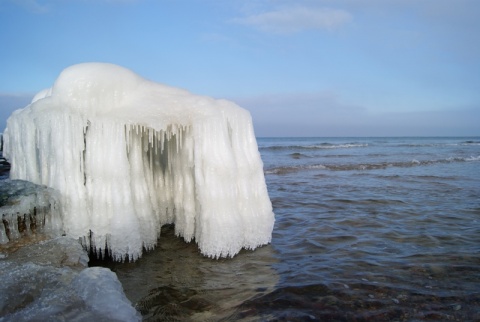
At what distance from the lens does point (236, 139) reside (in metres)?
5.70

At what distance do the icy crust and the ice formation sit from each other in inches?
5.5

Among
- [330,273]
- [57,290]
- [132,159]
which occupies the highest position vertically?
[132,159]

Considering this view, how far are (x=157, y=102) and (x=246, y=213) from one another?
2.25 meters

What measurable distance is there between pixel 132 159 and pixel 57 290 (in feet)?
7.73

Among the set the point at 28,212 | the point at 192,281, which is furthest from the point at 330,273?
the point at 28,212

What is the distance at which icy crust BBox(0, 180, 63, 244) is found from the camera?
4453 mm

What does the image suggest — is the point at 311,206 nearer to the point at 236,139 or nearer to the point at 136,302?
the point at 236,139

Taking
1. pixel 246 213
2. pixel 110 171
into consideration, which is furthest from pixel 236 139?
pixel 110 171

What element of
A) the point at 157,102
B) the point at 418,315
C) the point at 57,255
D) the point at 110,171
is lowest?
the point at 418,315

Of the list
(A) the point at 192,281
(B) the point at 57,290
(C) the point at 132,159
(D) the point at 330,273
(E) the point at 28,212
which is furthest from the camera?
(C) the point at 132,159

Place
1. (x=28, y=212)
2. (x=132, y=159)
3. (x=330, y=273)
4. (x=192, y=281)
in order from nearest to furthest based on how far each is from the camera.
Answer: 1. (x=28, y=212)
2. (x=192, y=281)
3. (x=330, y=273)
4. (x=132, y=159)

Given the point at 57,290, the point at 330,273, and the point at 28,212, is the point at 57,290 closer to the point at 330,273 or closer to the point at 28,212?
the point at 28,212

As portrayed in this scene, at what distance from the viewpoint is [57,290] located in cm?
342

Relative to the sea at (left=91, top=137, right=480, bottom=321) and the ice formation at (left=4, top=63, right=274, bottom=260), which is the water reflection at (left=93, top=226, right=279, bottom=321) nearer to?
the sea at (left=91, top=137, right=480, bottom=321)
